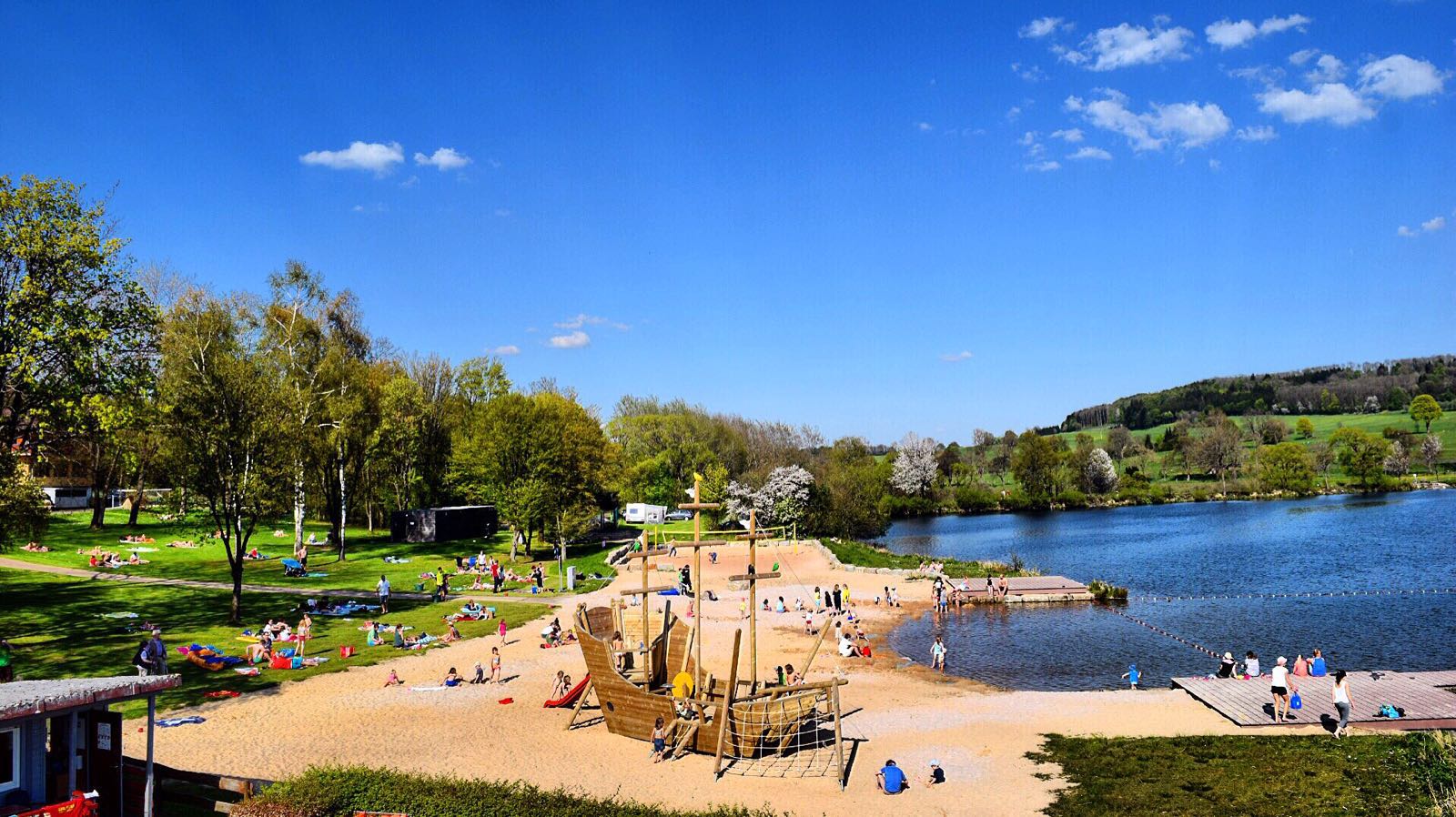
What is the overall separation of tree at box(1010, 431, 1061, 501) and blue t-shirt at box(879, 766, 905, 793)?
11417cm

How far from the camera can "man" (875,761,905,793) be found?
19.3m

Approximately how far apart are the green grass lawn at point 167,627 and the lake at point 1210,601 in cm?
2103

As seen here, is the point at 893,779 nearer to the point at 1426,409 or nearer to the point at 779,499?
the point at 779,499

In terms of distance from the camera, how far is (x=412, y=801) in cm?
1578

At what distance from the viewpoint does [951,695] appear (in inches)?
1129

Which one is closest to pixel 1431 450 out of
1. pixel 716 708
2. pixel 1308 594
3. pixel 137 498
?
pixel 1308 594

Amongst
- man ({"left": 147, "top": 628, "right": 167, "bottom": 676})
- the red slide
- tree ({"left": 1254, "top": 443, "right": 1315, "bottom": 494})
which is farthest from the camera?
tree ({"left": 1254, "top": 443, "right": 1315, "bottom": 494})

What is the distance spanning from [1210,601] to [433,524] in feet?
164

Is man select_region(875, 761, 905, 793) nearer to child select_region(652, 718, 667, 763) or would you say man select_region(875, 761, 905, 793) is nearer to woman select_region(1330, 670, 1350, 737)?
child select_region(652, 718, 667, 763)

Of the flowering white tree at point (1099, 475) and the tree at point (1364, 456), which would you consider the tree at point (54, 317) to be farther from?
the tree at point (1364, 456)

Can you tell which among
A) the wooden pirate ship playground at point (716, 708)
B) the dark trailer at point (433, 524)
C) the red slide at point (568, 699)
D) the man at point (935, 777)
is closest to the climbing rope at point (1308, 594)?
the wooden pirate ship playground at point (716, 708)

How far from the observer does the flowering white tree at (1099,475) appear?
130625 millimetres

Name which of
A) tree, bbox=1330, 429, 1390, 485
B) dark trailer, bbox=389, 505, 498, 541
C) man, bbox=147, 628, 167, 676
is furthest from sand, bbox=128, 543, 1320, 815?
tree, bbox=1330, 429, 1390, 485

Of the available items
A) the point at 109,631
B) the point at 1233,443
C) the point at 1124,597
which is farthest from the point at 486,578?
the point at 1233,443
